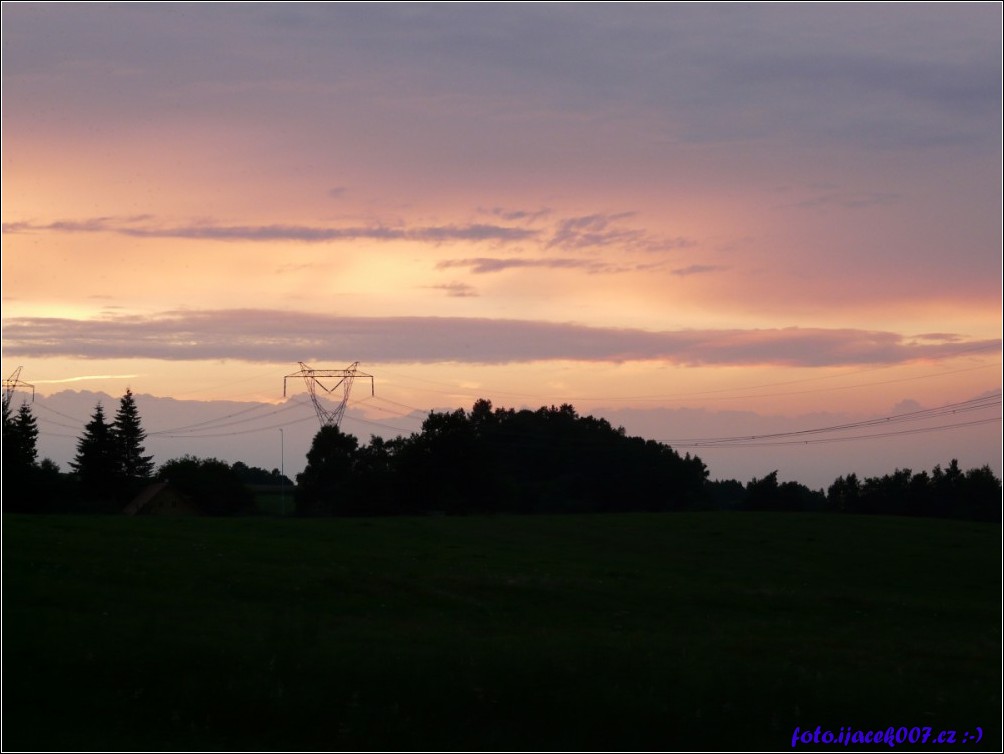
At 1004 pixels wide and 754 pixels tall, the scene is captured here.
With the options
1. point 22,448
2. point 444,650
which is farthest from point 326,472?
point 444,650

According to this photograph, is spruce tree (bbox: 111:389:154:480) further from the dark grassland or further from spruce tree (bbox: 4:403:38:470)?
the dark grassland

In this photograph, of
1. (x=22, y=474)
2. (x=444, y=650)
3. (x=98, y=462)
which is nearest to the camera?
(x=444, y=650)

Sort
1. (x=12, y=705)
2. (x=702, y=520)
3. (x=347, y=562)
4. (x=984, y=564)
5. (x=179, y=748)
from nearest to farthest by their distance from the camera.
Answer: (x=179, y=748), (x=12, y=705), (x=347, y=562), (x=984, y=564), (x=702, y=520)

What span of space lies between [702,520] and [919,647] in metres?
45.1

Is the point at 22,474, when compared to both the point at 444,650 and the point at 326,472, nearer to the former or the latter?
the point at 326,472

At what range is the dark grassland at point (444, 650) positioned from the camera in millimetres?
23672

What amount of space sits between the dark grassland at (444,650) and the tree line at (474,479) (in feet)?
191

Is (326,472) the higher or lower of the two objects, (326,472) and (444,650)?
the higher

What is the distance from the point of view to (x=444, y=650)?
28.6m

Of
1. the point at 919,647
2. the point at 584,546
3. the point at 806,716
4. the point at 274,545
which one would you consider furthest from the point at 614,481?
the point at 806,716

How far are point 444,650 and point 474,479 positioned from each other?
9121cm

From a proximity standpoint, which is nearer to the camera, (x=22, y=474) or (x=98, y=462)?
(x=22, y=474)

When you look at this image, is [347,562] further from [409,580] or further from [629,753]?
[629,753]

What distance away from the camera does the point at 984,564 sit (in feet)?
195
